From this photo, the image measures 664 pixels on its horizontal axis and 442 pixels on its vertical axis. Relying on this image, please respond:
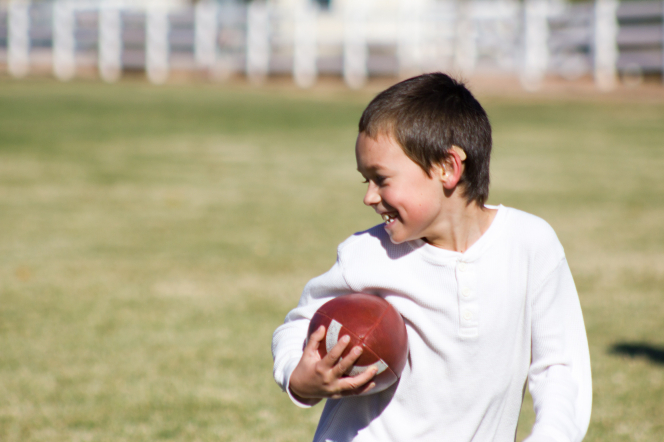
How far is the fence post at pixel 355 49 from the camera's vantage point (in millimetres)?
27875

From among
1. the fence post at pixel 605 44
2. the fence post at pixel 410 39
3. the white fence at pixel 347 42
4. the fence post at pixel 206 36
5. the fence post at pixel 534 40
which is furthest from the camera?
the fence post at pixel 206 36

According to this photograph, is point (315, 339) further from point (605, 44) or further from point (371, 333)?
point (605, 44)

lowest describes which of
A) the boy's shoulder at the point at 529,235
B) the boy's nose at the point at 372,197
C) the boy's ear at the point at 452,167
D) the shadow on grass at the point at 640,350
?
the shadow on grass at the point at 640,350

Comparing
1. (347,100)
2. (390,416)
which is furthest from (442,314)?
(347,100)

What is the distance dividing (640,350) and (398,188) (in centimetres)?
318

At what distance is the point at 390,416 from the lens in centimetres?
250

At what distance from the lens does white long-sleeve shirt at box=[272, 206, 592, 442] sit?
2.45 m

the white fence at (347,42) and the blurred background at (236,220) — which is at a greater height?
the white fence at (347,42)

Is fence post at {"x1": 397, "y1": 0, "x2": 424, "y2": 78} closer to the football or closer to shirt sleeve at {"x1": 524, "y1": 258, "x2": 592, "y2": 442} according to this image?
shirt sleeve at {"x1": 524, "y1": 258, "x2": 592, "y2": 442}

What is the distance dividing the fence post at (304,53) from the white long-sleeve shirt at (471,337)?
85.8ft

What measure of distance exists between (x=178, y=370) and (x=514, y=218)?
8.49ft

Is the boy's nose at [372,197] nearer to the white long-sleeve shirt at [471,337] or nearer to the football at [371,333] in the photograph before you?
the white long-sleeve shirt at [471,337]

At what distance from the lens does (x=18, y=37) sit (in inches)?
Result: 1316

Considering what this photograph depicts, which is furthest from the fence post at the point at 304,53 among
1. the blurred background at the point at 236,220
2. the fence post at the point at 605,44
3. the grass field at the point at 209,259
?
the grass field at the point at 209,259
